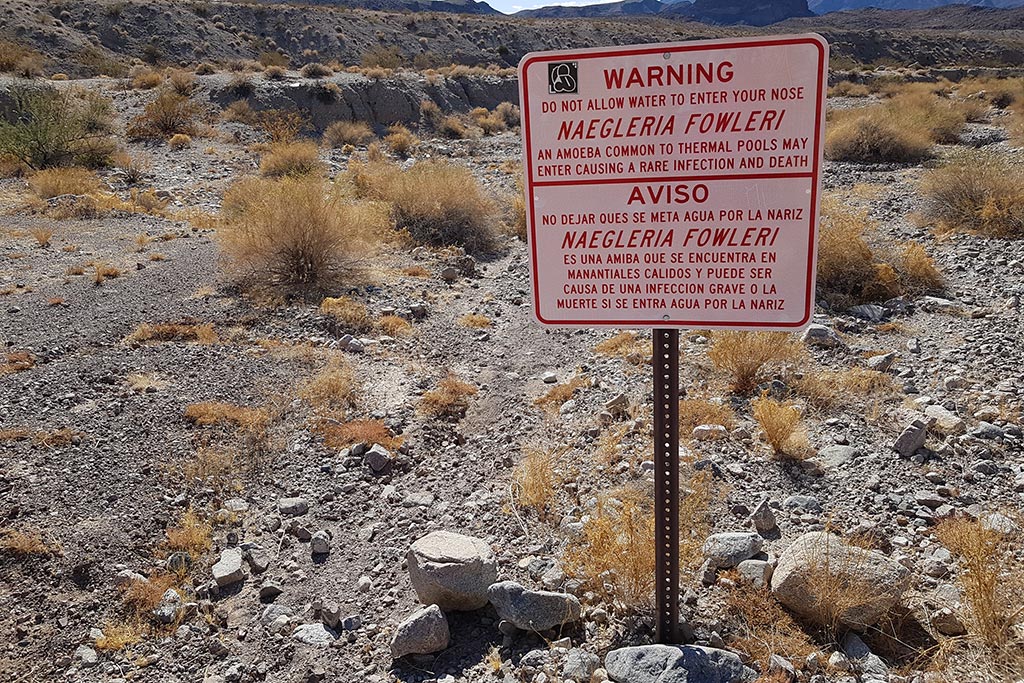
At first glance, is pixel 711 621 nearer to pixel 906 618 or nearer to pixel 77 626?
pixel 906 618

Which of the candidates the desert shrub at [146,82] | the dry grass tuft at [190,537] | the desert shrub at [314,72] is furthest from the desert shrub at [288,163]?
the dry grass tuft at [190,537]

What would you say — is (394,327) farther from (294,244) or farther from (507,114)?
(507,114)

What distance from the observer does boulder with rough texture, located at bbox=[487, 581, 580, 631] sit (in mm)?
2832

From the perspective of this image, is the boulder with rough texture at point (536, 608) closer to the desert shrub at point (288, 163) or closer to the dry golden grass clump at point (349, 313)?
the dry golden grass clump at point (349, 313)

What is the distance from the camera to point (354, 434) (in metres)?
4.80

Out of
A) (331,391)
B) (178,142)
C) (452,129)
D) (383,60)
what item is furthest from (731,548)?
(383,60)

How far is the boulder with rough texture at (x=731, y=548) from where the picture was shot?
123 inches

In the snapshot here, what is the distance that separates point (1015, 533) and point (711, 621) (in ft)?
4.87

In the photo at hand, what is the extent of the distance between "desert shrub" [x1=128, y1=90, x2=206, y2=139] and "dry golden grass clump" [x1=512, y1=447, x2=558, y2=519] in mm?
16204

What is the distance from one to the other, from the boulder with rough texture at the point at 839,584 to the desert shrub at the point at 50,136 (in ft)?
48.5

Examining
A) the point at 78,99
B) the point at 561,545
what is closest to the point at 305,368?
the point at 561,545

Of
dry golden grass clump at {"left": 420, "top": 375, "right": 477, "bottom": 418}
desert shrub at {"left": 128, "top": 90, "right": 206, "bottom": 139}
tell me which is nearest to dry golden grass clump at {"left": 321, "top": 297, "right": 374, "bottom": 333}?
dry golden grass clump at {"left": 420, "top": 375, "right": 477, "bottom": 418}

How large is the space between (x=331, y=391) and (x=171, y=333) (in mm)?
2000

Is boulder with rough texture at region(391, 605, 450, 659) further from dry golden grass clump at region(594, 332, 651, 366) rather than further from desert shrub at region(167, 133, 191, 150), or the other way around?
desert shrub at region(167, 133, 191, 150)
